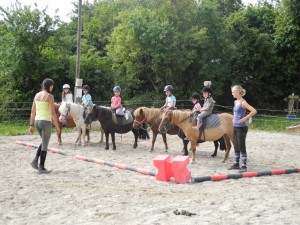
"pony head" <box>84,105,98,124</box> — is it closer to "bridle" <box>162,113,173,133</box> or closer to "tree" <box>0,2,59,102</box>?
"bridle" <box>162,113,173,133</box>

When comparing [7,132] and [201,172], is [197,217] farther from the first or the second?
[7,132]

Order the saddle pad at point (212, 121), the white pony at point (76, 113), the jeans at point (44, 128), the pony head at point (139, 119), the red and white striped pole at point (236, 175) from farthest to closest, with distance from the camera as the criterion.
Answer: the white pony at point (76, 113), the pony head at point (139, 119), the saddle pad at point (212, 121), the jeans at point (44, 128), the red and white striped pole at point (236, 175)

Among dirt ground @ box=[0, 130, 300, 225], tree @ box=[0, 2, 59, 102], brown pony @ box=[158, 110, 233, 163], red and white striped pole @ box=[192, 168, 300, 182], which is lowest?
dirt ground @ box=[0, 130, 300, 225]

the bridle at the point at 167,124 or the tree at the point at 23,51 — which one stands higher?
the tree at the point at 23,51

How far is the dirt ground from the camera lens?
4.81 m

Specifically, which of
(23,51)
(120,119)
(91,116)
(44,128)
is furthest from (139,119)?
(23,51)

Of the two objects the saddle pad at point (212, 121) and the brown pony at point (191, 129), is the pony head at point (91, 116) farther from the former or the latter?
the saddle pad at point (212, 121)

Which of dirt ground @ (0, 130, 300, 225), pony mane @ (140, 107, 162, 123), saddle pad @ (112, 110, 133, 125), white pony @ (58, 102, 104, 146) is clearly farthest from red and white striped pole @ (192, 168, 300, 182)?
white pony @ (58, 102, 104, 146)

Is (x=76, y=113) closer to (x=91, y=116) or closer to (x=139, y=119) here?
(x=91, y=116)

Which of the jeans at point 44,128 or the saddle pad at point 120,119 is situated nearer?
the jeans at point 44,128

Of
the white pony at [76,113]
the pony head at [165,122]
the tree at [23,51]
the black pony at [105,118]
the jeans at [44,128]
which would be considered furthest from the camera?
the tree at [23,51]

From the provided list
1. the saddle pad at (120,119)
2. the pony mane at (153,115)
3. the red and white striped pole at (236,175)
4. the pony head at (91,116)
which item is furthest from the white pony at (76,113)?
the red and white striped pole at (236,175)

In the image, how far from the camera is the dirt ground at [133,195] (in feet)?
15.8

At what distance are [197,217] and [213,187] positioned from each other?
6.17ft
